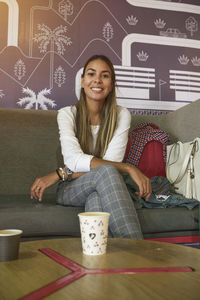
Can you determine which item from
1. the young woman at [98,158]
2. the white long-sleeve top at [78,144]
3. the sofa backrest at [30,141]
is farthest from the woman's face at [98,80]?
the sofa backrest at [30,141]

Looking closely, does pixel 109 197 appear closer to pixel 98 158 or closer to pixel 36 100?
pixel 98 158

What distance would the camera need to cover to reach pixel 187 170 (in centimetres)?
167

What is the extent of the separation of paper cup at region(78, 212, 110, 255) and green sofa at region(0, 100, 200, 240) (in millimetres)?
711

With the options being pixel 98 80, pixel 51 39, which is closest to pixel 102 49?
pixel 51 39

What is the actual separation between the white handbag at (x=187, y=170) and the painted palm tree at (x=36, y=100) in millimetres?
1070

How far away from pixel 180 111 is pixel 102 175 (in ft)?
3.39

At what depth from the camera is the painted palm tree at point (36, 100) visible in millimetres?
2273

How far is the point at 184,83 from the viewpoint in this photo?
262cm

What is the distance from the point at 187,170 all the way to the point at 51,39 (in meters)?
1.48

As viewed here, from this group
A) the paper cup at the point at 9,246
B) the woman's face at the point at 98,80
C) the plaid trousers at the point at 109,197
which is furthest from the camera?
the woman's face at the point at 98,80

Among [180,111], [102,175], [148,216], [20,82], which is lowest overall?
[148,216]

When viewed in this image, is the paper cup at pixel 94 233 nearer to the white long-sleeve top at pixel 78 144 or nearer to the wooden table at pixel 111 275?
the wooden table at pixel 111 275

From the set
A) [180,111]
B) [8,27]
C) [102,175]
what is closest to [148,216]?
[102,175]

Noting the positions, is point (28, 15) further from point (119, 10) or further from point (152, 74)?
point (152, 74)
